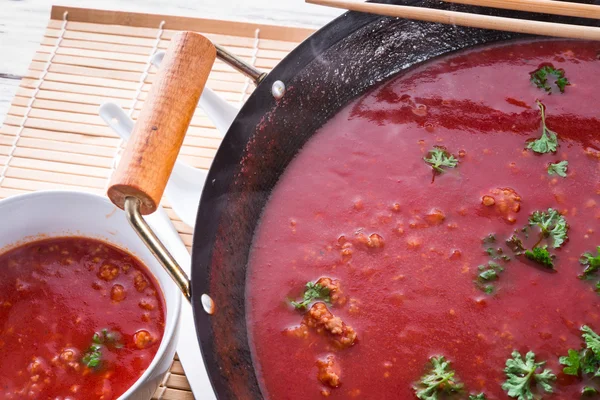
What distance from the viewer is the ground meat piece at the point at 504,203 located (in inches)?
87.0

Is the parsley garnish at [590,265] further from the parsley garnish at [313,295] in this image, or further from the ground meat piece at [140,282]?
the ground meat piece at [140,282]

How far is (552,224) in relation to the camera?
218 centimetres

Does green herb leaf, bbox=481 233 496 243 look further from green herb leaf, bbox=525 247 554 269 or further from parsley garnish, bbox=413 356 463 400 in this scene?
parsley garnish, bbox=413 356 463 400

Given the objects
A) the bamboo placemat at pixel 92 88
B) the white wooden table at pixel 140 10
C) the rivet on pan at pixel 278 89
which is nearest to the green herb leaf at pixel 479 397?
the rivet on pan at pixel 278 89

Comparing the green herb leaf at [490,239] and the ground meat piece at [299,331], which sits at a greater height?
the green herb leaf at [490,239]

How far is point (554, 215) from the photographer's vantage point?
2.18 metres

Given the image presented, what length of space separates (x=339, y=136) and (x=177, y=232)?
27.3 inches

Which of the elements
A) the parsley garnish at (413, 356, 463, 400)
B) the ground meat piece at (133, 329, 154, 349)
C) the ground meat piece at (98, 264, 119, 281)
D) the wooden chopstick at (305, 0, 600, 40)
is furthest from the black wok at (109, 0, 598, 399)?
the parsley garnish at (413, 356, 463, 400)

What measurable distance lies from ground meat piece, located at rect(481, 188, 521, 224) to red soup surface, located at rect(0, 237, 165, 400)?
109 centimetres

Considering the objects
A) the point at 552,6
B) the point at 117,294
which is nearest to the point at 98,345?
the point at 117,294

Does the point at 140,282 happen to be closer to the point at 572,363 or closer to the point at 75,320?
the point at 75,320

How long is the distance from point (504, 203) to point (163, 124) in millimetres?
1108

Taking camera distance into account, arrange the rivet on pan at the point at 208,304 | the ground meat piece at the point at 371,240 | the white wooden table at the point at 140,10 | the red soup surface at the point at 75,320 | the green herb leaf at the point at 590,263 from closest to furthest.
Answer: the rivet on pan at the point at 208,304, the red soup surface at the point at 75,320, the green herb leaf at the point at 590,263, the ground meat piece at the point at 371,240, the white wooden table at the point at 140,10

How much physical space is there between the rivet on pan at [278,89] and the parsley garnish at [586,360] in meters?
1.19
